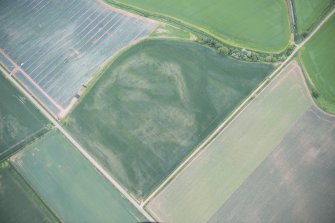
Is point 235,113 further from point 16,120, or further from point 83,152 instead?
point 16,120

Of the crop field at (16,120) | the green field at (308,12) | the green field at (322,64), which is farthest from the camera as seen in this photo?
the green field at (308,12)

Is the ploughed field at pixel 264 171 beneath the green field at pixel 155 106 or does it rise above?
beneath

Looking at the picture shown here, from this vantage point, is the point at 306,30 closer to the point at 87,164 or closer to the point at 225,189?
the point at 225,189

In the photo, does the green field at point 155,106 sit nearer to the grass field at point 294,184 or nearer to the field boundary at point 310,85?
the field boundary at point 310,85

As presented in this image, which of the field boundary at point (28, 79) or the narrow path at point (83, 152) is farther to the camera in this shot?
the field boundary at point (28, 79)

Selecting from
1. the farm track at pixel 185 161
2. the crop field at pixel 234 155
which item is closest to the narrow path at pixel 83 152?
the farm track at pixel 185 161

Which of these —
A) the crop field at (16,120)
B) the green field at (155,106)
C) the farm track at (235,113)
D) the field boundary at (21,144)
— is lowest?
the farm track at (235,113)

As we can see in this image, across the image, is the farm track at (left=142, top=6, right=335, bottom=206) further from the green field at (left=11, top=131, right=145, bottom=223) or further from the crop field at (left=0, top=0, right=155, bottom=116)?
the crop field at (left=0, top=0, right=155, bottom=116)
